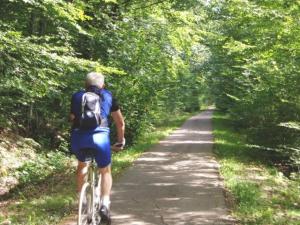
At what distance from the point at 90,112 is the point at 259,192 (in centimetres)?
526

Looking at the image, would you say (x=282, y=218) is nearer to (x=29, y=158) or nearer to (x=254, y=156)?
(x=29, y=158)

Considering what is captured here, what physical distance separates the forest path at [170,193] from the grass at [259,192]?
29 centimetres

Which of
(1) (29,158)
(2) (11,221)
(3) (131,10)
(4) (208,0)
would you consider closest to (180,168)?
(1) (29,158)

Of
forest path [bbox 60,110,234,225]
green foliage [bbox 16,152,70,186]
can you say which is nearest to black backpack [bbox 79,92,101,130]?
forest path [bbox 60,110,234,225]

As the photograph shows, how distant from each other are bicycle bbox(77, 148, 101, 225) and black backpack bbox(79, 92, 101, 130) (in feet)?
1.02

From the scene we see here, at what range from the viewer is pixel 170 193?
9594mm

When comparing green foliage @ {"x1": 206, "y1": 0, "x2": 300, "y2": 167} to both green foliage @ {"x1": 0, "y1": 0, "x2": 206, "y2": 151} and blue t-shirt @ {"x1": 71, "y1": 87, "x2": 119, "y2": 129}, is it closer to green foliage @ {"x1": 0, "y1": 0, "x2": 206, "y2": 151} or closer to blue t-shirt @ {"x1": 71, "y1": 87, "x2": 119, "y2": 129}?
green foliage @ {"x1": 0, "y1": 0, "x2": 206, "y2": 151}

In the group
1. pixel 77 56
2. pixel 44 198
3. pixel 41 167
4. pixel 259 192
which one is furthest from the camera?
pixel 77 56

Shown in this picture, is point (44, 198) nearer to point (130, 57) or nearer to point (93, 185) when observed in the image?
point (93, 185)

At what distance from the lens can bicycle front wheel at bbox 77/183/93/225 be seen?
5.60 metres

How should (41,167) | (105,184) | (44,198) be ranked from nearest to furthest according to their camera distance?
(105,184) → (44,198) → (41,167)

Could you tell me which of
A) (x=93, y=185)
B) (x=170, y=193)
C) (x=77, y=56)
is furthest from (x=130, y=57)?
(x=93, y=185)

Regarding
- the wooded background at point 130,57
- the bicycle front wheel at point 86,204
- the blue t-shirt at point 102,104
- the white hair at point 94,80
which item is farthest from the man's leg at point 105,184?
the wooded background at point 130,57

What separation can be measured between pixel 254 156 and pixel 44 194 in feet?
31.1
